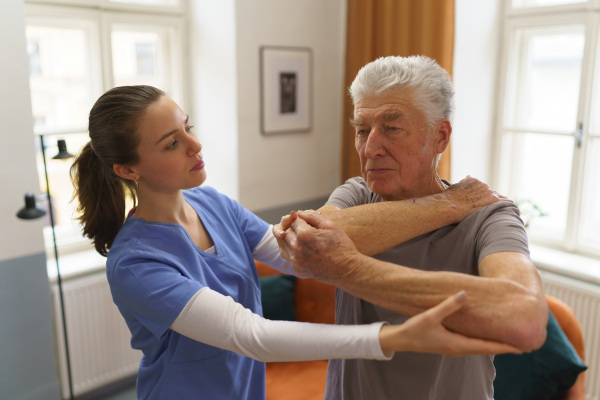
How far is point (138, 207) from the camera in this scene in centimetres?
139

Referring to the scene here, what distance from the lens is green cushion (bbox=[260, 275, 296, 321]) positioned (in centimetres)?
277

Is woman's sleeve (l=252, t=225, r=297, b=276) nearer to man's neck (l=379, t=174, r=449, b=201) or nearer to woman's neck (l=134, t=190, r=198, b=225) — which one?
woman's neck (l=134, t=190, r=198, b=225)

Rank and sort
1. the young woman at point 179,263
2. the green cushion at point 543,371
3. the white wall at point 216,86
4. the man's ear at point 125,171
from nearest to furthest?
1. the young woman at point 179,263
2. the man's ear at point 125,171
3. the green cushion at point 543,371
4. the white wall at point 216,86

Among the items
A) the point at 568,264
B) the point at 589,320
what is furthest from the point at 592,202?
the point at 589,320

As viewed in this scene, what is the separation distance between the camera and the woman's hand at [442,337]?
2.84 ft

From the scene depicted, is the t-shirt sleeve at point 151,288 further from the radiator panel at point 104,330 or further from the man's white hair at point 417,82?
the radiator panel at point 104,330

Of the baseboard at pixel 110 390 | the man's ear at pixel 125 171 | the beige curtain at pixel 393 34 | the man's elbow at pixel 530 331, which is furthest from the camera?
the baseboard at pixel 110 390

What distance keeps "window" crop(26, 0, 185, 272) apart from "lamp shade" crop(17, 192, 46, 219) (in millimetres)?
699

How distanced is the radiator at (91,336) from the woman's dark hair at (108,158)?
61.3 inches

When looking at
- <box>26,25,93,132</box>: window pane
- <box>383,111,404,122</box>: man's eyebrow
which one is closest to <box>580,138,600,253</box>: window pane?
<box>383,111,404,122</box>: man's eyebrow

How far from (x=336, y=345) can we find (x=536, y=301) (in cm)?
37

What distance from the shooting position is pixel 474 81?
3270 millimetres

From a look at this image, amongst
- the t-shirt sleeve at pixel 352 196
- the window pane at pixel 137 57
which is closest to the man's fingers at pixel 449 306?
the t-shirt sleeve at pixel 352 196

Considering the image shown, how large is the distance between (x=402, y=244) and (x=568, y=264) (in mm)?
2165
